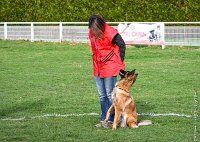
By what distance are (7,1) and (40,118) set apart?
2735 centimetres

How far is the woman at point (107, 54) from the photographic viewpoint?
988 cm

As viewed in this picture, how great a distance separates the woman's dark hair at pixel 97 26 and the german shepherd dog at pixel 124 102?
77cm

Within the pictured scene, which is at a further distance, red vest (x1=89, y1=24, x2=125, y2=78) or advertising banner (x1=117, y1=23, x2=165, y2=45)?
advertising banner (x1=117, y1=23, x2=165, y2=45)

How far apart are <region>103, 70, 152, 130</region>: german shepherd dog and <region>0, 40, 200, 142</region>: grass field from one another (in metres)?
0.17

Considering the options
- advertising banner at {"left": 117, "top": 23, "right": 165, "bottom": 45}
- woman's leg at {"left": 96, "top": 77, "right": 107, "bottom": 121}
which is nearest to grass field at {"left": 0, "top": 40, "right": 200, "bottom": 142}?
woman's leg at {"left": 96, "top": 77, "right": 107, "bottom": 121}

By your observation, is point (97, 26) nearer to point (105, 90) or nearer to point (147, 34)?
point (105, 90)

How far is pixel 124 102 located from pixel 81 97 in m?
3.95

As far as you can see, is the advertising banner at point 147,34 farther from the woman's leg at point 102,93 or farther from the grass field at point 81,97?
the woman's leg at point 102,93

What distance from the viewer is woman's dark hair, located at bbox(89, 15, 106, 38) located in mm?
9734

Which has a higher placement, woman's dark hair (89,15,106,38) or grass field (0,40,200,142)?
woman's dark hair (89,15,106,38)

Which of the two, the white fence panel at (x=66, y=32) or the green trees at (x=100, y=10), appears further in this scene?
the green trees at (x=100, y=10)

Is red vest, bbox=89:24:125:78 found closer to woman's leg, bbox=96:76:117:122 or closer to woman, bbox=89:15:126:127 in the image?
woman, bbox=89:15:126:127

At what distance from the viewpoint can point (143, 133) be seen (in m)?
9.47

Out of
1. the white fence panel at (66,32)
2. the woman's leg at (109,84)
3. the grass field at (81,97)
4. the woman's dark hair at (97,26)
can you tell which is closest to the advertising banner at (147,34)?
the white fence panel at (66,32)
